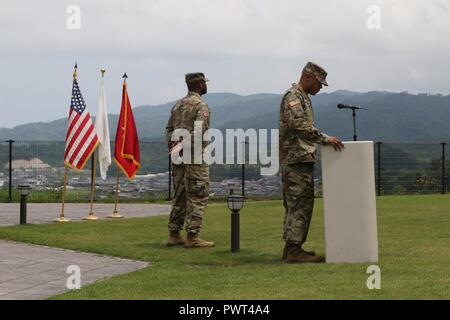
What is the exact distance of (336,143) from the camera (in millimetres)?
9711

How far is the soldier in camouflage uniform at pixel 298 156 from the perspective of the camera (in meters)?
10.1

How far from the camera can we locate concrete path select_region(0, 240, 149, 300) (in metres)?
8.48

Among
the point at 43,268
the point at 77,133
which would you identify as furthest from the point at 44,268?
the point at 77,133

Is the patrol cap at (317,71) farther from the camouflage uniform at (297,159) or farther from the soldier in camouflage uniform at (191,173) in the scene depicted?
the soldier in camouflage uniform at (191,173)

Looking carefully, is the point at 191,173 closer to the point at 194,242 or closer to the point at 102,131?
the point at 194,242

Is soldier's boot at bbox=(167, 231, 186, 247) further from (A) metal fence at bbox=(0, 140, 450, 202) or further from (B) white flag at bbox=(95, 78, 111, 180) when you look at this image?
(A) metal fence at bbox=(0, 140, 450, 202)

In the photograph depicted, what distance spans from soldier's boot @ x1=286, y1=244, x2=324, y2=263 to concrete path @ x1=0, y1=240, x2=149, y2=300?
64.5 inches

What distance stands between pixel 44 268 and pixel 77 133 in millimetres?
8262

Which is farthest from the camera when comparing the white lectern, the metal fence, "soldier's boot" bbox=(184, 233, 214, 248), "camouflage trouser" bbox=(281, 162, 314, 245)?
the metal fence

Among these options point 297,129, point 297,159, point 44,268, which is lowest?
point 44,268

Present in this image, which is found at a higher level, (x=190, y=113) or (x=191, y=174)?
(x=190, y=113)

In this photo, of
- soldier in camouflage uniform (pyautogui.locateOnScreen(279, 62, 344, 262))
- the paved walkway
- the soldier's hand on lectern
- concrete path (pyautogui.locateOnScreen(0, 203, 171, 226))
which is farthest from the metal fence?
the soldier's hand on lectern
